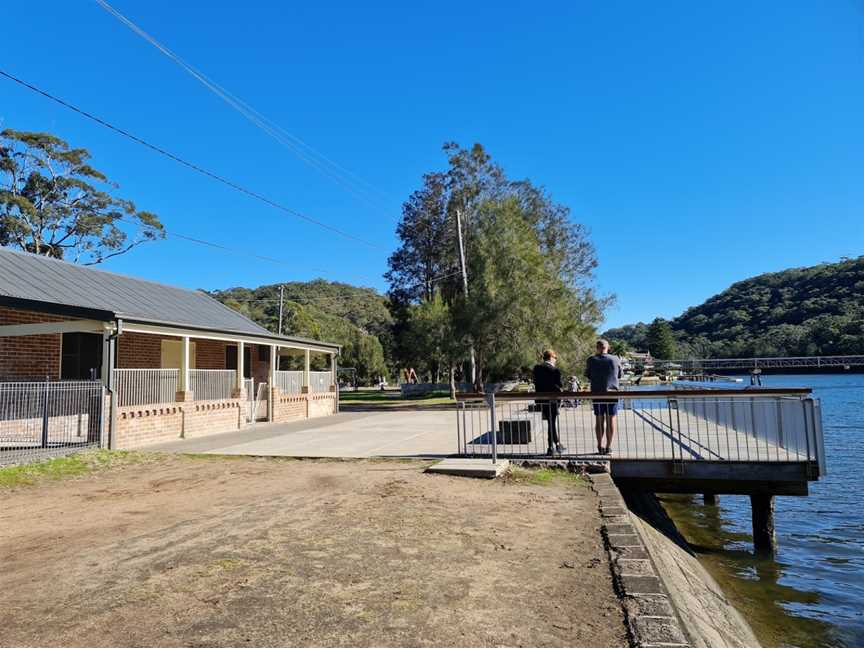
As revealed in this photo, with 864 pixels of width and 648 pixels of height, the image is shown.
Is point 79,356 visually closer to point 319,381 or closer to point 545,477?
point 319,381

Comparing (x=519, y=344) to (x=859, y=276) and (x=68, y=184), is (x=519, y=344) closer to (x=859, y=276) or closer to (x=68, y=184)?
(x=68, y=184)

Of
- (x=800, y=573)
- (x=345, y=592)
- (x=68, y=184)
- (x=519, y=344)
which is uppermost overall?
(x=68, y=184)

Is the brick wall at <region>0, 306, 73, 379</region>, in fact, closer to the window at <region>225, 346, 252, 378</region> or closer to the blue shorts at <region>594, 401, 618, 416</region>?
the window at <region>225, 346, 252, 378</region>

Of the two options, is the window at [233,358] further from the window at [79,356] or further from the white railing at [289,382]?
the window at [79,356]

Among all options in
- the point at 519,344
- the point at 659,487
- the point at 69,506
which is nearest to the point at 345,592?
the point at 69,506

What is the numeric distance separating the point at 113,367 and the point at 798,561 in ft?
43.4

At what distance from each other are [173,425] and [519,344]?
1843 cm

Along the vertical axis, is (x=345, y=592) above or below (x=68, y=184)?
below

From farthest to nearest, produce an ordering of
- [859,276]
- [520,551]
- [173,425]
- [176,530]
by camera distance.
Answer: [859,276]
[173,425]
[176,530]
[520,551]

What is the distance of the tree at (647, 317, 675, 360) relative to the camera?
136m

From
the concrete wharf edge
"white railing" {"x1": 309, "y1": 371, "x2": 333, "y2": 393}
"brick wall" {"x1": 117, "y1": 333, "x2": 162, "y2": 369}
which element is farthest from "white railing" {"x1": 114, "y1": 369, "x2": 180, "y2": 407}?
the concrete wharf edge

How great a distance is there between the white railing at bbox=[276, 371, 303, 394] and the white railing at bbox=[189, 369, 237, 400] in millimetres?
2851

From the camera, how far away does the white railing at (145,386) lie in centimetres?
1306

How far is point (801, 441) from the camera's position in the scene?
8.18 metres
